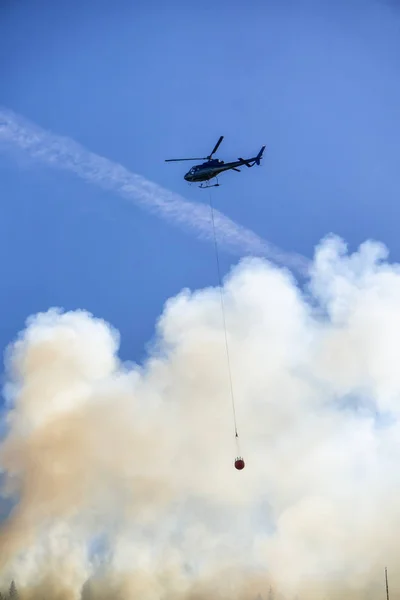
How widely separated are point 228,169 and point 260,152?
18.5 ft

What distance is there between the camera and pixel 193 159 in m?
92.2

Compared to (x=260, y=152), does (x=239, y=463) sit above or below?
below

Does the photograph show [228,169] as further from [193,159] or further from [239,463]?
[239,463]

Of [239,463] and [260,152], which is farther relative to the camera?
[260,152]

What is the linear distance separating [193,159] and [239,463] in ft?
144

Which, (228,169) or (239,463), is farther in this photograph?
(228,169)

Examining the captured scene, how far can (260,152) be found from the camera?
97.8 m

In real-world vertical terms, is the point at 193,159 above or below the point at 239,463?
above

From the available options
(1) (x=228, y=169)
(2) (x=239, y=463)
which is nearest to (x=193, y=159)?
(1) (x=228, y=169)

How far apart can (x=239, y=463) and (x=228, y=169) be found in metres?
45.2

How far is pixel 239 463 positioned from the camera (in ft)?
264

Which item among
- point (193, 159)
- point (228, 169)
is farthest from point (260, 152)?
point (193, 159)

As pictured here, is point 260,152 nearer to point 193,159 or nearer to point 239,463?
point 193,159

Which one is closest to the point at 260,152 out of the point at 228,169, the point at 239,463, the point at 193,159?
the point at 228,169
